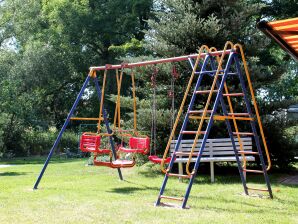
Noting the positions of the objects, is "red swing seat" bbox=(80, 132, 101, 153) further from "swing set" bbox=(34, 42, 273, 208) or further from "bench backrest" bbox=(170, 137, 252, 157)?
"bench backrest" bbox=(170, 137, 252, 157)

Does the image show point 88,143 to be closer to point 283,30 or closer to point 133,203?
point 133,203

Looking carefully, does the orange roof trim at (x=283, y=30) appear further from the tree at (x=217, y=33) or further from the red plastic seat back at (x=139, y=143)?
the tree at (x=217, y=33)

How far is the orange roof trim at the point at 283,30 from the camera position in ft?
14.9

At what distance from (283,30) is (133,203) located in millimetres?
3893

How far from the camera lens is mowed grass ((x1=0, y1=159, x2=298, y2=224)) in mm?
6109

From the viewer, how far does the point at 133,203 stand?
7.26 metres

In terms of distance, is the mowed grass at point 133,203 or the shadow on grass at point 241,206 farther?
the shadow on grass at point 241,206

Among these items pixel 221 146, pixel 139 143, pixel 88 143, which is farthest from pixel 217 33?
pixel 88 143

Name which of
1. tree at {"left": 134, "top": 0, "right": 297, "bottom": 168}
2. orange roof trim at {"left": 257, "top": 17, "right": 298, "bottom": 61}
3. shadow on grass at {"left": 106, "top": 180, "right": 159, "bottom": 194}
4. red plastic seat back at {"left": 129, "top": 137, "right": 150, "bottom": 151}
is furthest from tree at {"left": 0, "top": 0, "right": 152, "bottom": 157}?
orange roof trim at {"left": 257, "top": 17, "right": 298, "bottom": 61}

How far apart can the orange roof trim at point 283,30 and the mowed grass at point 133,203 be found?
2.46 m

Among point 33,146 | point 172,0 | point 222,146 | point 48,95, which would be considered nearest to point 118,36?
point 48,95

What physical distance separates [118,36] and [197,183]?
23.7 metres

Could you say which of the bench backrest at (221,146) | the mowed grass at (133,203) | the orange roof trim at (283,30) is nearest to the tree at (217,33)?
the bench backrest at (221,146)

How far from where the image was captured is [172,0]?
12.0m
